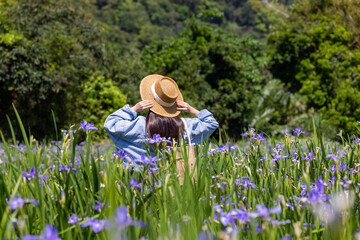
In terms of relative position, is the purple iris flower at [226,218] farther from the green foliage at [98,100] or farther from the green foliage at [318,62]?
the green foliage at [318,62]

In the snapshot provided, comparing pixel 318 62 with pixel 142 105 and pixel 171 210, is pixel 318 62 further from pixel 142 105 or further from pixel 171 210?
pixel 171 210

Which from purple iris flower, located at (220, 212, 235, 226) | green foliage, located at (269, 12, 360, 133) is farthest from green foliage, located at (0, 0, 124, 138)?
purple iris flower, located at (220, 212, 235, 226)

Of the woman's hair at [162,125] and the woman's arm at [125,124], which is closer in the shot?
the woman's arm at [125,124]


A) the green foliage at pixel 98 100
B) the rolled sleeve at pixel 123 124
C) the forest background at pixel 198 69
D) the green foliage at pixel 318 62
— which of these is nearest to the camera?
→ the rolled sleeve at pixel 123 124

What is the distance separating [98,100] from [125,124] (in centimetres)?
807

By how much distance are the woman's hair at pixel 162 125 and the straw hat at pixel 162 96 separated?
68 millimetres

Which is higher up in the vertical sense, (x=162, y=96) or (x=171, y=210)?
(x=162, y=96)

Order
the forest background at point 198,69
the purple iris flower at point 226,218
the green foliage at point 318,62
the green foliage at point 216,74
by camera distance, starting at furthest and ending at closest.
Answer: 1. the green foliage at point 318,62
2. the green foliage at point 216,74
3. the forest background at point 198,69
4. the purple iris flower at point 226,218

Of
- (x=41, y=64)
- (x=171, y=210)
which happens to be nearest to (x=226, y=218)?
(x=171, y=210)

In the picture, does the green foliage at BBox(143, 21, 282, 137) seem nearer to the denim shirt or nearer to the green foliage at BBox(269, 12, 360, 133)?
the green foliage at BBox(269, 12, 360, 133)

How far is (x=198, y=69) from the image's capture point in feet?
36.9

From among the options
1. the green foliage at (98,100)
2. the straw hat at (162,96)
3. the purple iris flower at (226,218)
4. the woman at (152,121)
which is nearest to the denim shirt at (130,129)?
the woman at (152,121)

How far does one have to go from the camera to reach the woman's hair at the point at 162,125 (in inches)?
109

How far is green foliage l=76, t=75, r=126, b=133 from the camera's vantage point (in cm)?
1022
